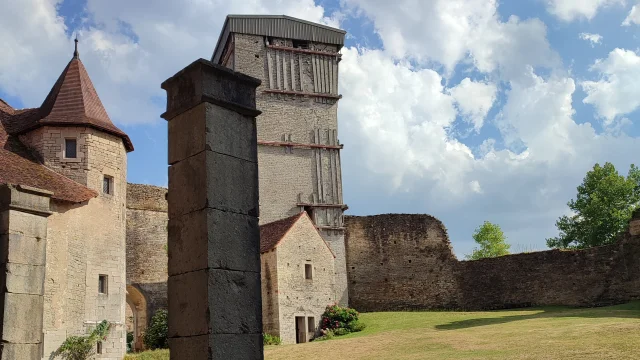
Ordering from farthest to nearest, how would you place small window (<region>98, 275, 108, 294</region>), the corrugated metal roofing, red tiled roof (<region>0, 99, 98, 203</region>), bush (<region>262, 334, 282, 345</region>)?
the corrugated metal roofing, bush (<region>262, 334, 282, 345</region>), small window (<region>98, 275, 108, 294</region>), red tiled roof (<region>0, 99, 98, 203</region>)

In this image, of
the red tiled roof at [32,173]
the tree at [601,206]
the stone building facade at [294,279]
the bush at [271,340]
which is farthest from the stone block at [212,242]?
the tree at [601,206]

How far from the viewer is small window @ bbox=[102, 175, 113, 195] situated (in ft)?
69.4

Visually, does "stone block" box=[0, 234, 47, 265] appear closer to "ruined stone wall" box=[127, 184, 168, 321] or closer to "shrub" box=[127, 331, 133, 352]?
"shrub" box=[127, 331, 133, 352]

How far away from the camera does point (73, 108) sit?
21.2 metres

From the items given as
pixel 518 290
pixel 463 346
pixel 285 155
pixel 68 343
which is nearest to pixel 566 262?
pixel 518 290

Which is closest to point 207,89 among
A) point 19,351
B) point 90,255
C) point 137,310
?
point 19,351

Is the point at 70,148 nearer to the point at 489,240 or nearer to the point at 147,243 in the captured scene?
the point at 147,243

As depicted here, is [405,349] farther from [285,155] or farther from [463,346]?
[285,155]

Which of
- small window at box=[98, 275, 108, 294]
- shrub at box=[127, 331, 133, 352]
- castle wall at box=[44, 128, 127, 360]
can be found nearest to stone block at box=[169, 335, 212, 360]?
castle wall at box=[44, 128, 127, 360]

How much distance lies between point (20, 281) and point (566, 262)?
23.1 meters

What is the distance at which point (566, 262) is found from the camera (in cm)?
2764

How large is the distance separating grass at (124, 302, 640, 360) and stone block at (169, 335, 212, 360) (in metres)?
10.1

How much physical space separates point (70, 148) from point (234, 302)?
630 inches

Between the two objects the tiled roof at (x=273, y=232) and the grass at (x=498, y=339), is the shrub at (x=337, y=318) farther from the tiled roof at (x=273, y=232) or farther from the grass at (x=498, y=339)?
the tiled roof at (x=273, y=232)
